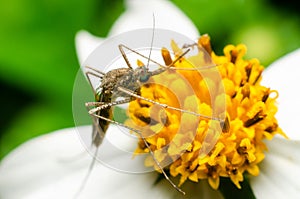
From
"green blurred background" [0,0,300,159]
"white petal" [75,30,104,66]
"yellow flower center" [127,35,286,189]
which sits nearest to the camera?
"yellow flower center" [127,35,286,189]

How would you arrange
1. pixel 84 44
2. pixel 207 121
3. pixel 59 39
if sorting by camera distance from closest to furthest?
pixel 207 121, pixel 84 44, pixel 59 39

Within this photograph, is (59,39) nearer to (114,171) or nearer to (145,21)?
(145,21)

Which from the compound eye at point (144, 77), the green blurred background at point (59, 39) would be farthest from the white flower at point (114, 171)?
the green blurred background at point (59, 39)

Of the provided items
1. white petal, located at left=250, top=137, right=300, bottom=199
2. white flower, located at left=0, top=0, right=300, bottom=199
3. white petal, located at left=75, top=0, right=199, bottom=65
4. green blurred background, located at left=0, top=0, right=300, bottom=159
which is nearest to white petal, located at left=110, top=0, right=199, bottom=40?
A: white petal, located at left=75, top=0, right=199, bottom=65

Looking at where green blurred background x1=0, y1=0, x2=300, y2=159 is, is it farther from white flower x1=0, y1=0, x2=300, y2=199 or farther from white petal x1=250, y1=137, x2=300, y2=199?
white petal x1=250, y1=137, x2=300, y2=199

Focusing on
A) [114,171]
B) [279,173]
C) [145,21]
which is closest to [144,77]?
[114,171]

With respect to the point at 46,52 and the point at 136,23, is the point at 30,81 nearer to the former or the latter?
the point at 46,52

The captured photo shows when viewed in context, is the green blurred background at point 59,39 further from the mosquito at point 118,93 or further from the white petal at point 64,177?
the mosquito at point 118,93

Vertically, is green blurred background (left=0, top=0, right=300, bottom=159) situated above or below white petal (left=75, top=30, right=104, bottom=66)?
below
